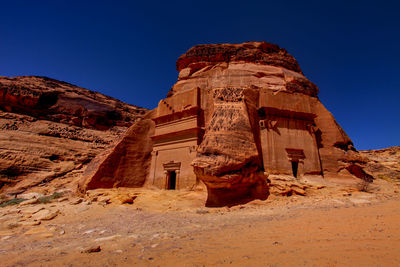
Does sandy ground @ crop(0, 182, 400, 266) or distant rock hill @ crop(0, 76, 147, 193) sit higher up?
distant rock hill @ crop(0, 76, 147, 193)

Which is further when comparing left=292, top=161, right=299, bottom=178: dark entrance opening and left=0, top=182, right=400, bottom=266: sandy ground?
left=292, top=161, right=299, bottom=178: dark entrance opening

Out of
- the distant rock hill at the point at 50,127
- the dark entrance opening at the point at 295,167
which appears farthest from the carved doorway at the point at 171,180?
the distant rock hill at the point at 50,127

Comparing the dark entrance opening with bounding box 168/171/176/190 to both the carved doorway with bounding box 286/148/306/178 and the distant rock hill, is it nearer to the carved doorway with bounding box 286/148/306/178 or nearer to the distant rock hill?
the carved doorway with bounding box 286/148/306/178

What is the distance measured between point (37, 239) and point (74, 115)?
87.6 ft

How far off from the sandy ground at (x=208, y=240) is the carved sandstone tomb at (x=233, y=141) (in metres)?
2.16

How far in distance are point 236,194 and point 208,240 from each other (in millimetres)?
5621

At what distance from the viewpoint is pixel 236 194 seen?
34.0 ft

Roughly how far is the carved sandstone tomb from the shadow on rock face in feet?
0.15

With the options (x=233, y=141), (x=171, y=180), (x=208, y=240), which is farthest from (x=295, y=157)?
(x=208, y=240)

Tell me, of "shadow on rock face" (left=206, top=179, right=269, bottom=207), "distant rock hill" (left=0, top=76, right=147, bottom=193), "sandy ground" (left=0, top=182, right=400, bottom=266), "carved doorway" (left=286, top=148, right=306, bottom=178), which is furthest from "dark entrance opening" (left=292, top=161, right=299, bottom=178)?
"distant rock hill" (left=0, top=76, right=147, bottom=193)

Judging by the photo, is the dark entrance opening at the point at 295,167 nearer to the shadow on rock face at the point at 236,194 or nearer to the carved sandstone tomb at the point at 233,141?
the carved sandstone tomb at the point at 233,141

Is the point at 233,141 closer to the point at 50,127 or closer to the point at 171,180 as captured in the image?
the point at 171,180

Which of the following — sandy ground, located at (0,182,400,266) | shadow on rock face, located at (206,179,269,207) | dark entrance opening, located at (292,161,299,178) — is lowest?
sandy ground, located at (0,182,400,266)

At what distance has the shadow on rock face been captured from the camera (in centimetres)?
1022
